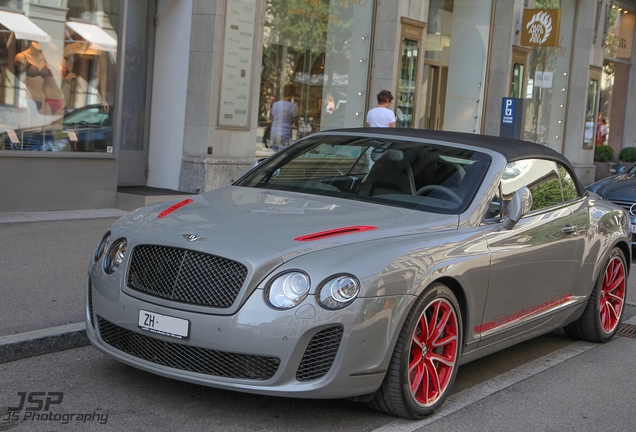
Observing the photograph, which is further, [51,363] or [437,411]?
[51,363]

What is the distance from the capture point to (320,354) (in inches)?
168

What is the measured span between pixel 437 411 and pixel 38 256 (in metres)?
4.56

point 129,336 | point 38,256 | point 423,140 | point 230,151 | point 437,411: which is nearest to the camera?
point 129,336

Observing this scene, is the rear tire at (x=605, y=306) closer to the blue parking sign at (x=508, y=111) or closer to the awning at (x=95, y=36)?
the awning at (x=95, y=36)

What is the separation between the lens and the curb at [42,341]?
211 inches

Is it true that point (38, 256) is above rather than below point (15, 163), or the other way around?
below

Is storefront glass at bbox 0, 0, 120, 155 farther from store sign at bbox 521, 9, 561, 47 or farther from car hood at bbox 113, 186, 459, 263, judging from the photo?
store sign at bbox 521, 9, 561, 47

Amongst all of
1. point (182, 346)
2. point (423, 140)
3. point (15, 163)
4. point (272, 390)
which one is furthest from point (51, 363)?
point (15, 163)

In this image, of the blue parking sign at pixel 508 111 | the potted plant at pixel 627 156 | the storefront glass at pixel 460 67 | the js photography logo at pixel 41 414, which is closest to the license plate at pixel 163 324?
the js photography logo at pixel 41 414

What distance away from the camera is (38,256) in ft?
26.7

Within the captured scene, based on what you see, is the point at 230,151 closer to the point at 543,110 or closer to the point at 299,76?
the point at 299,76

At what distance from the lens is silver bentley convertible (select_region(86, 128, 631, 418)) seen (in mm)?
4277

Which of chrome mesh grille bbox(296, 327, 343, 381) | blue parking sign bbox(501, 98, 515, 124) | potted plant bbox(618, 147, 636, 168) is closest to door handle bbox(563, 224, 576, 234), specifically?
chrome mesh grille bbox(296, 327, 343, 381)

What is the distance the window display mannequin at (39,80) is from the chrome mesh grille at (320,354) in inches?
298
